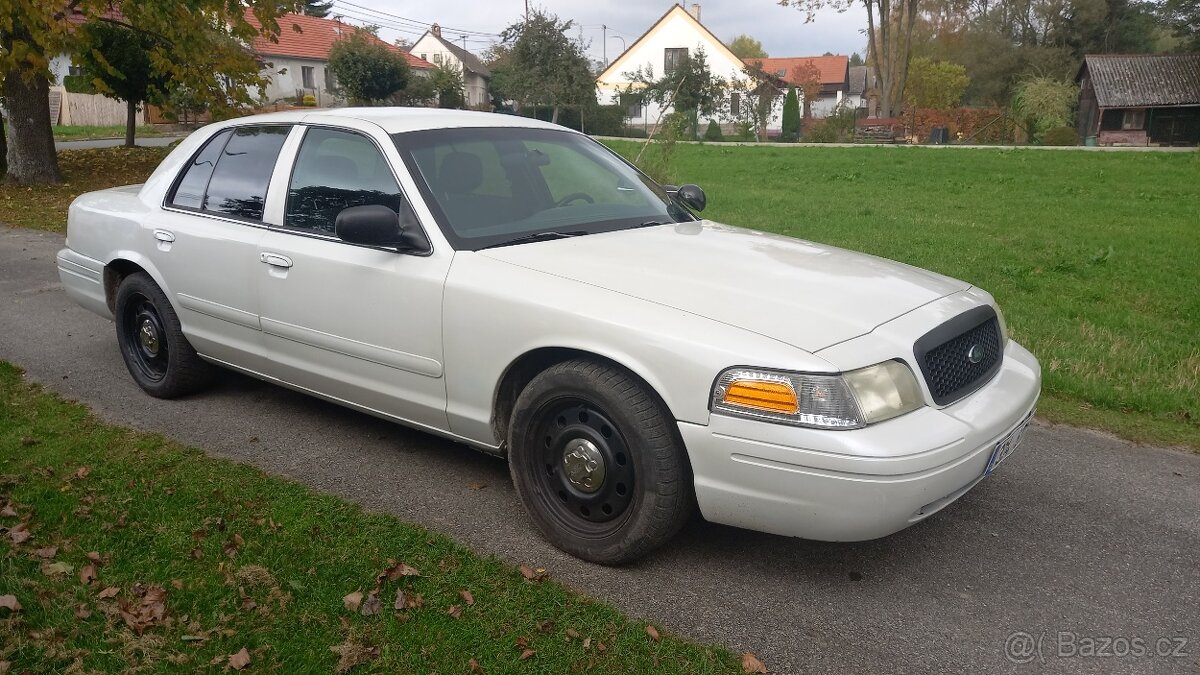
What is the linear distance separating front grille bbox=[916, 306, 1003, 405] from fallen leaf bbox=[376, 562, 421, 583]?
1.91 meters

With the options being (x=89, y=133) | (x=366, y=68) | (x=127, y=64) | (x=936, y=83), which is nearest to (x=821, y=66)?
(x=936, y=83)

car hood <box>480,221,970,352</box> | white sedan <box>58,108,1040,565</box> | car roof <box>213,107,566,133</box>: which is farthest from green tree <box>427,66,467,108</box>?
car hood <box>480,221,970,352</box>

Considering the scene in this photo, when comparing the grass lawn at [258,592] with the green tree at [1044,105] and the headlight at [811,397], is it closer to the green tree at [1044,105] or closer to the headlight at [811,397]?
the headlight at [811,397]

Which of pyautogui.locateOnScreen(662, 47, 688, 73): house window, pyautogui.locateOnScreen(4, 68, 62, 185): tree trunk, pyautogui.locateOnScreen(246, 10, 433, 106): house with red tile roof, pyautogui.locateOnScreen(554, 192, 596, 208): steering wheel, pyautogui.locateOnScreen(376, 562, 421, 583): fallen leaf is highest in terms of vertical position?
pyautogui.locateOnScreen(662, 47, 688, 73): house window

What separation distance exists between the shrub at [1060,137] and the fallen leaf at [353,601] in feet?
133

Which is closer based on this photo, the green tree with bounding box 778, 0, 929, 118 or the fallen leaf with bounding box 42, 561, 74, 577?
the fallen leaf with bounding box 42, 561, 74, 577

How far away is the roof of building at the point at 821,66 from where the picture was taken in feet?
242

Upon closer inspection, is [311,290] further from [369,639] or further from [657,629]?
[657,629]

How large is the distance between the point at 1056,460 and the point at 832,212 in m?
9.62

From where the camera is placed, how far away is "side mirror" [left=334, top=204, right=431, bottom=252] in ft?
12.2

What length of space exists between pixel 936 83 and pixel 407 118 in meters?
60.6

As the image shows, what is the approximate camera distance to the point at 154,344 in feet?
17.4

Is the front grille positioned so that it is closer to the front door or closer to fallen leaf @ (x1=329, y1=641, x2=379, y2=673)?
the front door

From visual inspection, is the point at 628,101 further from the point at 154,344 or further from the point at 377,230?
the point at 377,230
